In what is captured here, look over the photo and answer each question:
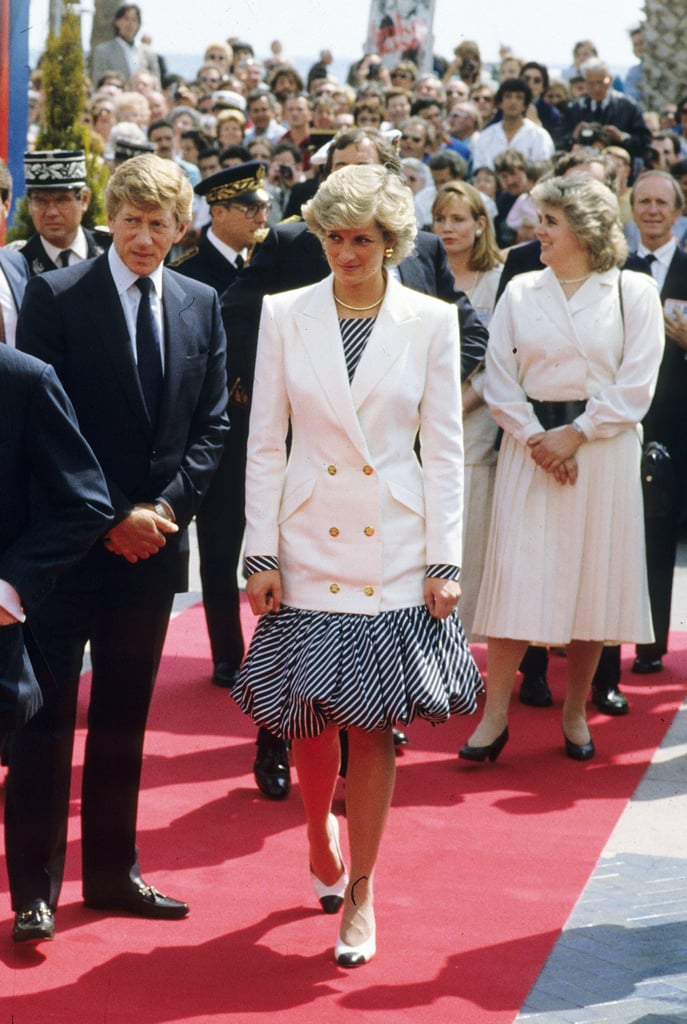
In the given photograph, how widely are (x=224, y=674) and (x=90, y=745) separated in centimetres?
243

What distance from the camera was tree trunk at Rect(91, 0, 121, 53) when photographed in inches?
640

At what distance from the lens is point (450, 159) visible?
35.8 ft

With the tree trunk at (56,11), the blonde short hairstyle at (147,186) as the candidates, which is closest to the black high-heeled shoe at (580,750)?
the blonde short hairstyle at (147,186)

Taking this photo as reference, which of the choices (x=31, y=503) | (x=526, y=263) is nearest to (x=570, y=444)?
(x=526, y=263)

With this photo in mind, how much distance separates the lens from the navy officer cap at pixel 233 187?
653cm

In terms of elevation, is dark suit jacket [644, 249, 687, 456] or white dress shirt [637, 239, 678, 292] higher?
white dress shirt [637, 239, 678, 292]

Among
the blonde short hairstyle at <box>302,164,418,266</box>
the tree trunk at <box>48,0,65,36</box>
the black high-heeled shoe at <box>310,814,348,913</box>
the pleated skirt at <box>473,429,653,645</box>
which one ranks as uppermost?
the tree trunk at <box>48,0,65,36</box>

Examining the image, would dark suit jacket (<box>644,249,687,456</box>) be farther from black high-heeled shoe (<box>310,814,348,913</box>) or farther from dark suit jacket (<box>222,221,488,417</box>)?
black high-heeled shoe (<box>310,814,348,913</box>)

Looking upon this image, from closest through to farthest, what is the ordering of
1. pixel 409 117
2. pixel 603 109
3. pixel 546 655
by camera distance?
pixel 546 655
pixel 603 109
pixel 409 117

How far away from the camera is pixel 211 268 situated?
259 inches

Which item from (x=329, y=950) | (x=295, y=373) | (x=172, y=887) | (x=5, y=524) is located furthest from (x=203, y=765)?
(x=5, y=524)

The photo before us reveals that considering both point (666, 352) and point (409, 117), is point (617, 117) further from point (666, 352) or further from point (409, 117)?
point (666, 352)

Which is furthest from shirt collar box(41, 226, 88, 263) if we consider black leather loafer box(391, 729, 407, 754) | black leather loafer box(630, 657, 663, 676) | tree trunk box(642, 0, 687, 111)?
tree trunk box(642, 0, 687, 111)

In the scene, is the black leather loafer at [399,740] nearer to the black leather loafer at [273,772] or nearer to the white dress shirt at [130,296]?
the black leather loafer at [273,772]
